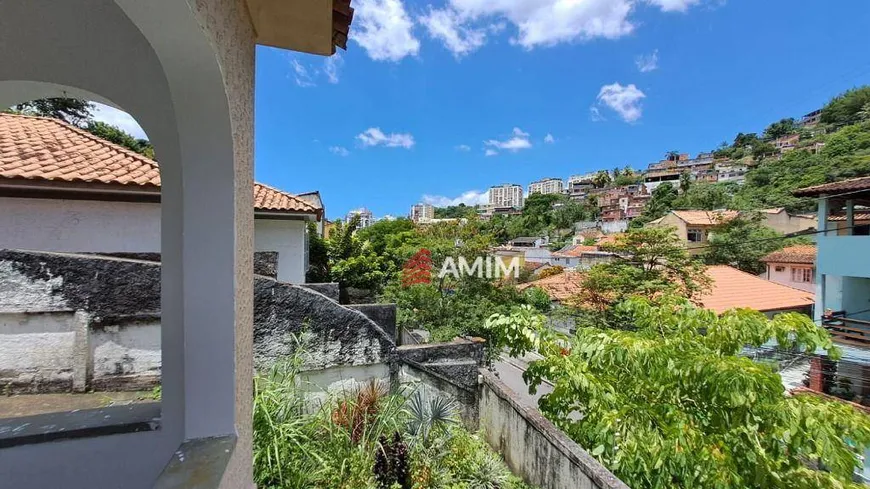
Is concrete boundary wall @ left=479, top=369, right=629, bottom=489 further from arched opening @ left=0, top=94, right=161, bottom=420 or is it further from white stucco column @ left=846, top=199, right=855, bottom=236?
white stucco column @ left=846, top=199, right=855, bottom=236

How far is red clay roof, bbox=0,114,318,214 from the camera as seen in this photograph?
15.9 feet

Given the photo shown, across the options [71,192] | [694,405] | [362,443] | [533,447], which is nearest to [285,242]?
[71,192]

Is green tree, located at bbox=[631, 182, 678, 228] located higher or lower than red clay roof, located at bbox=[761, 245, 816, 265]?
higher

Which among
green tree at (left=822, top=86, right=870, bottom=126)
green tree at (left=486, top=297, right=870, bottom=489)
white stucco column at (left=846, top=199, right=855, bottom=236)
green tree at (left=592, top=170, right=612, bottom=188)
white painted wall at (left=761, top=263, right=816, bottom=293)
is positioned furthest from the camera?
green tree at (left=592, top=170, right=612, bottom=188)

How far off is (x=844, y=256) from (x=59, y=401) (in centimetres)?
2002

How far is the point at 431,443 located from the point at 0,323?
15.1 feet

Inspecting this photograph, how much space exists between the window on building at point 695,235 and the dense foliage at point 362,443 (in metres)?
39.4

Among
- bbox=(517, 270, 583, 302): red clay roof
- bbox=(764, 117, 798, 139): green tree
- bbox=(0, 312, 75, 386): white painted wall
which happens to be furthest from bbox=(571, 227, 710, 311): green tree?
bbox=(764, 117, 798, 139): green tree

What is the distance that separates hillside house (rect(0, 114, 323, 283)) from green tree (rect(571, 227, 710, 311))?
55.5ft

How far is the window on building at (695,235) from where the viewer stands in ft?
114

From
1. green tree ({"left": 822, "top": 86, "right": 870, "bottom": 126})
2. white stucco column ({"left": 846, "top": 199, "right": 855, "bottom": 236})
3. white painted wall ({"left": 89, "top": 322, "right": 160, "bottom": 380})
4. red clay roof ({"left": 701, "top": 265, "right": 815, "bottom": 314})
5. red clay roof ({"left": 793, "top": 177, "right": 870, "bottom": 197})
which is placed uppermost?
green tree ({"left": 822, "top": 86, "right": 870, "bottom": 126})

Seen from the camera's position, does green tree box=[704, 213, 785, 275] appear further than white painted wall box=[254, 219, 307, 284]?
Yes

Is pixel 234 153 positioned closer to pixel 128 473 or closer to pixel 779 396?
pixel 128 473

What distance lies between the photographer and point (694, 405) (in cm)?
360
